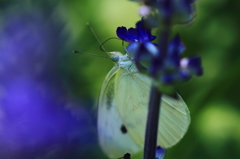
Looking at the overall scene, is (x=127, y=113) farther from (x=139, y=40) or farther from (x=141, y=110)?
(x=139, y=40)

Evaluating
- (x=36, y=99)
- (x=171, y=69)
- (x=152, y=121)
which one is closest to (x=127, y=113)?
(x=36, y=99)

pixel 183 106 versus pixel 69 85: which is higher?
pixel 69 85

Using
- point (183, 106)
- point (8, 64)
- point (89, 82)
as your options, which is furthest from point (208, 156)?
point (8, 64)

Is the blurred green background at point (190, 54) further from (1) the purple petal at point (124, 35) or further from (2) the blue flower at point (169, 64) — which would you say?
(2) the blue flower at point (169, 64)

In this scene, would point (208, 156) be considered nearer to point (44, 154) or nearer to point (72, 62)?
point (44, 154)

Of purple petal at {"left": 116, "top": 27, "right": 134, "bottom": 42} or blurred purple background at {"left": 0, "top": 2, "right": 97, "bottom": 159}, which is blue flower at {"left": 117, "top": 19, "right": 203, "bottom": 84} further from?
blurred purple background at {"left": 0, "top": 2, "right": 97, "bottom": 159}
